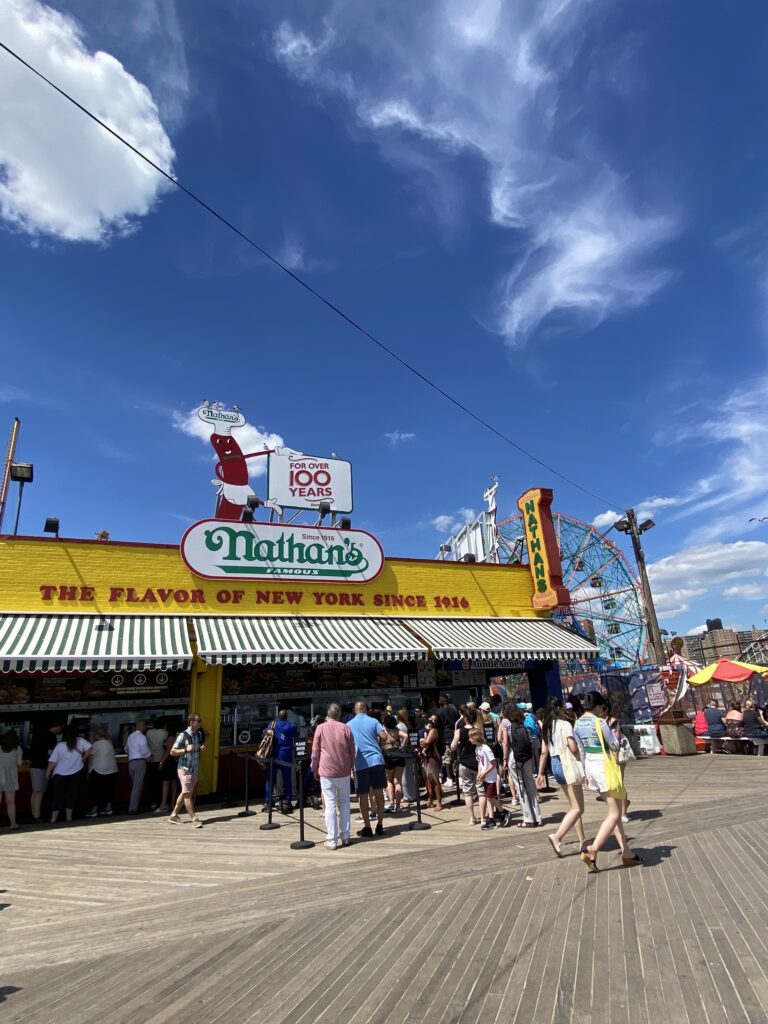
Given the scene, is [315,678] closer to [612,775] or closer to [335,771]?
[335,771]

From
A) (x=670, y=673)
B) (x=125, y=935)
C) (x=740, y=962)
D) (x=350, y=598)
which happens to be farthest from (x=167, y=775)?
(x=670, y=673)

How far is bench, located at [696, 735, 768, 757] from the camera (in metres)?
14.1

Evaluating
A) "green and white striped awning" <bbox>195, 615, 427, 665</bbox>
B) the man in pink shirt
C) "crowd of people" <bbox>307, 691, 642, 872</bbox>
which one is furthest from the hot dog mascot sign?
the man in pink shirt

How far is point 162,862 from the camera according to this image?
680 centimetres

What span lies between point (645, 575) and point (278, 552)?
11879mm

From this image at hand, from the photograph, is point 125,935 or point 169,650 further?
point 169,650

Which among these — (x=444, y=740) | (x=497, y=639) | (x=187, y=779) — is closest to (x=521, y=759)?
(x=444, y=740)

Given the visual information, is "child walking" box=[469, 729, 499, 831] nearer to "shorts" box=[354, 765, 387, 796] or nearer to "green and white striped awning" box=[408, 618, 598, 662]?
"shorts" box=[354, 765, 387, 796]

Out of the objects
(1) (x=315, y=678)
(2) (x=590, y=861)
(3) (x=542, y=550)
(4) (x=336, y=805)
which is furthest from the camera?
(3) (x=542, y=550)

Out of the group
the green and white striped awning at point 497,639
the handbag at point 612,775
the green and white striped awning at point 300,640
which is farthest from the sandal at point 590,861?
the green and white striped awning at point 497,639

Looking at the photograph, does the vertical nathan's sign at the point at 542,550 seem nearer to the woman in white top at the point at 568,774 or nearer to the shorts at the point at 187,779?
the woman in white top at the point at 568,774

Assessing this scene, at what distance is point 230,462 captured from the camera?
14.2m

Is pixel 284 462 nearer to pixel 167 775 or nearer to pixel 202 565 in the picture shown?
pixel 202 565

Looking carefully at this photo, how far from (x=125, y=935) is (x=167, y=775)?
20.1ft
